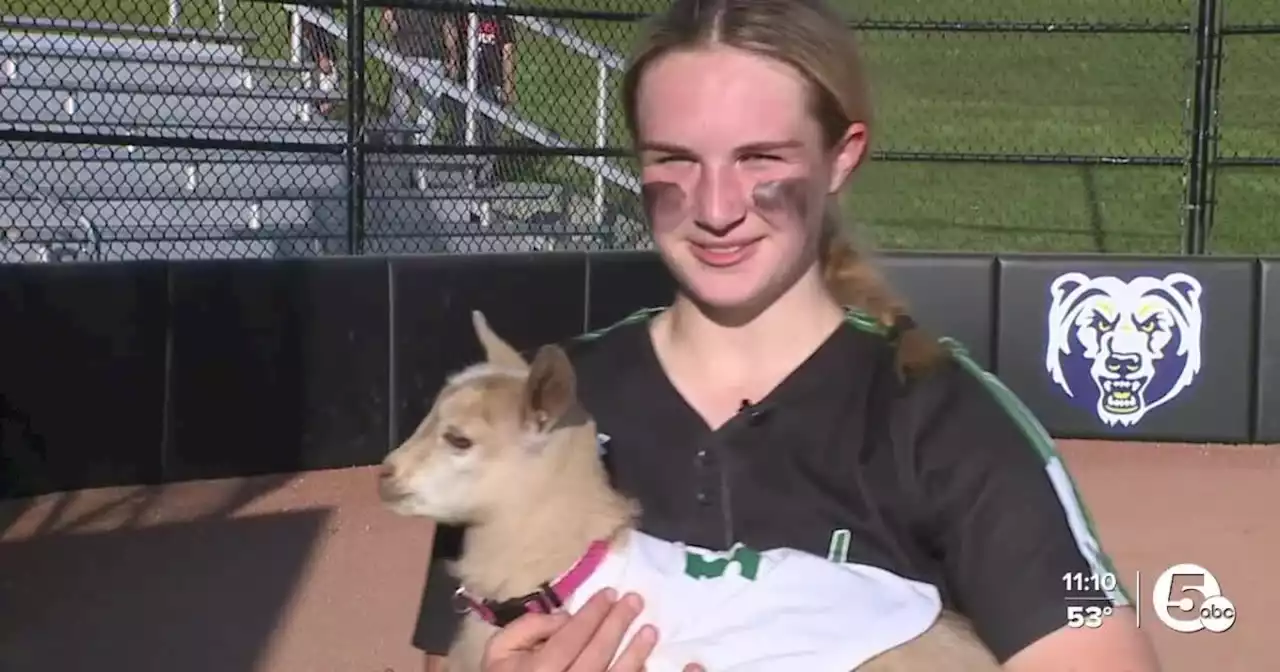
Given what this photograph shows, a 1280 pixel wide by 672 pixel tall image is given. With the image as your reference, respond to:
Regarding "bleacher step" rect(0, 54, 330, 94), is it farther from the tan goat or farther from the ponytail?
the ponytail

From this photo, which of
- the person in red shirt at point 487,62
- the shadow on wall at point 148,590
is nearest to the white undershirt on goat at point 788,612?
the shadow on wall at point 148,590

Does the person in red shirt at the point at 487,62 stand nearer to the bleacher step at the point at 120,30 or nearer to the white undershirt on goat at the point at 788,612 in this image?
the bleacher step at the point at 120,30

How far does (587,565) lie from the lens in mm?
2287

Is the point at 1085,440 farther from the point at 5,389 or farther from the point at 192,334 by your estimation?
the point at 5,389

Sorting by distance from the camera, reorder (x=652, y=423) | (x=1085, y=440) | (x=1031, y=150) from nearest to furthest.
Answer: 1. (x=652, y=423)
2. (x=1085, y=440)
3. (x=1031, y=150)

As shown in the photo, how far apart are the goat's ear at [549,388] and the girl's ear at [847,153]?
0.45 metres

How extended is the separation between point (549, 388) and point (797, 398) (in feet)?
1.27

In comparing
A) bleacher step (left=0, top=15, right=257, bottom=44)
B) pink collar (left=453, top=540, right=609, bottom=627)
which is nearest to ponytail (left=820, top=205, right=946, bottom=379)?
pink collar (left=453, top=540, right=609, bottom=627)

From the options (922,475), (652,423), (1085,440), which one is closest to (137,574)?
(652,423)

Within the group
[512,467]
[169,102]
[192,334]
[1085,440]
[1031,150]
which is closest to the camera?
[512,467]

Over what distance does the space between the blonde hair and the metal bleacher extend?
772 cm

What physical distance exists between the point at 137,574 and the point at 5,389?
47.0 inches

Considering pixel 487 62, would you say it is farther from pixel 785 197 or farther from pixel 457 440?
pixel 785 197

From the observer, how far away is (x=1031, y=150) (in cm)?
1920
